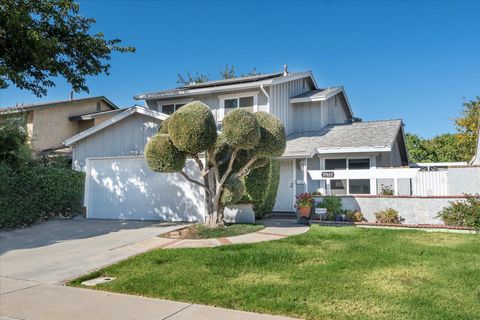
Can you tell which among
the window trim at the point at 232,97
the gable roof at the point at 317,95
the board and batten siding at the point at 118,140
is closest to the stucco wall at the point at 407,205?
the window trim at the point at 232,97

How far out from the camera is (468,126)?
90.1ft

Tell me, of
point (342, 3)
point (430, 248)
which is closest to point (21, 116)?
point (342, 3)

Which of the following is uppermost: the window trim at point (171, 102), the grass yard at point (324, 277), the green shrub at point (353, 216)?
the window trim at point (171, 102)

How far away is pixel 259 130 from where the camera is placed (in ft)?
33.6

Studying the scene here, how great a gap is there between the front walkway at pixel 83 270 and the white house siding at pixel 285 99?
20.3 feet

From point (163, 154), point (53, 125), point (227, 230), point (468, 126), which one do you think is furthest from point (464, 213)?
point (53, 125)

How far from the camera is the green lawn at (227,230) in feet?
34.2

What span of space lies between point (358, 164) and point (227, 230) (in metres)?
7.10

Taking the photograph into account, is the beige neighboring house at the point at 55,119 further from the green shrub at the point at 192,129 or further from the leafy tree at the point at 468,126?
the leafy tree at the point at 468,126

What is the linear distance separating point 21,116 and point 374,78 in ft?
63.7

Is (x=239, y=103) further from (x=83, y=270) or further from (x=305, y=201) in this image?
(x=83, y=270)

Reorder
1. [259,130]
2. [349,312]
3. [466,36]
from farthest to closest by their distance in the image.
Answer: [466,36] < [259,130] < [349,312]

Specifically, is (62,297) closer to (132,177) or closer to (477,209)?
(132,177)

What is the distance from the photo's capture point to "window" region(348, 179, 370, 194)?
48.9 feet
